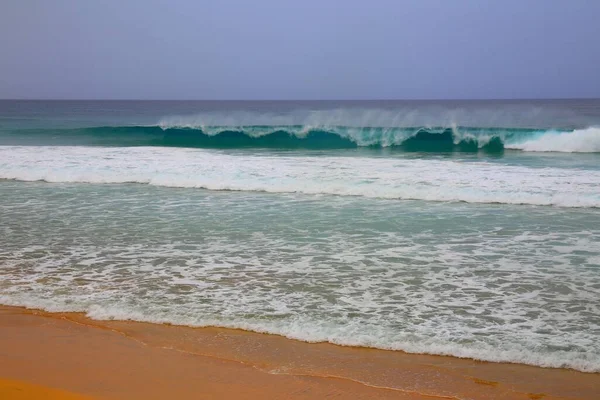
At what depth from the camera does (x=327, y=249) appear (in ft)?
19.9

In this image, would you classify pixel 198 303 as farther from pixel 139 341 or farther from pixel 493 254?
pixel 493 254

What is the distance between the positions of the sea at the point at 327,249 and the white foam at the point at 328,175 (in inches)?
1.8

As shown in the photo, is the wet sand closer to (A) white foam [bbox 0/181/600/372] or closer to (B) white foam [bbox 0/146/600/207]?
(A) white foam [bbox 0/181/600/372]

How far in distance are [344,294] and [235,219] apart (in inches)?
138

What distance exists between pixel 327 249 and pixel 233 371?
293cm

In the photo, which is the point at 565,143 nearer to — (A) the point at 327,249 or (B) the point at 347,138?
(B) the point at 347,138

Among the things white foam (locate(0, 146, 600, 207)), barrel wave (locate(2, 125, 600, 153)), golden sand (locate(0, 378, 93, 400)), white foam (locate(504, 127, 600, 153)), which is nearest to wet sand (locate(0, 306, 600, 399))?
golden sand (locate(0, 378, 93, 400))

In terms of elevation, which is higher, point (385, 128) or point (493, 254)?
point (385, 128)

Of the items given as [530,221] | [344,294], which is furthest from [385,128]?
[344,294]

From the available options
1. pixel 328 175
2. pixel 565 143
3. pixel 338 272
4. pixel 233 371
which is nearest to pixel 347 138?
pixel 565 143

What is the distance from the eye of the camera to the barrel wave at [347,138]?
18.8m

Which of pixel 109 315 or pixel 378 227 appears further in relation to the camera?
pixel 378 227

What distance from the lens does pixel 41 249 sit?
6.05 metres

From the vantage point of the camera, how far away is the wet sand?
297 cm
